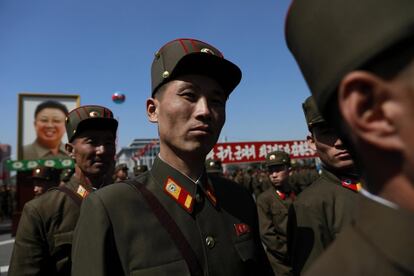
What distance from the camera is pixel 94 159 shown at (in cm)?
271

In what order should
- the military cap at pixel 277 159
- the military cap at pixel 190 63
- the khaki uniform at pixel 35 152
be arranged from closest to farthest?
the military cap at pixel 190 63, the military cap at pixel 277 159, the khaki uniform at pixel 35 152

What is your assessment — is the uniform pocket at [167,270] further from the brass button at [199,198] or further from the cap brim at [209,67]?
the cap brim at [209,67]

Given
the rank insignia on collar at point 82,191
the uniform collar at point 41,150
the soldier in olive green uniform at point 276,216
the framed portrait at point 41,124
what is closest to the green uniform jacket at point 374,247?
the rank insignia on collar at point 82,191

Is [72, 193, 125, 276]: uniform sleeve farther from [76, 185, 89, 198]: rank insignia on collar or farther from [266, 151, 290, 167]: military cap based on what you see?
[266, 151, 290, 167]: military cap

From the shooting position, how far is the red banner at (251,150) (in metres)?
15.0

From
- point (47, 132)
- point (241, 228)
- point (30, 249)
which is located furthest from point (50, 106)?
point (241, 228)

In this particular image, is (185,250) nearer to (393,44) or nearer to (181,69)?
(181,69)

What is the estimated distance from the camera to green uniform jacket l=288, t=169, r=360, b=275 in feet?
6.13

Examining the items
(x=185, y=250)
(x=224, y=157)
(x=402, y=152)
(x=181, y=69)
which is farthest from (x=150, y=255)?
(x=224, y=157)

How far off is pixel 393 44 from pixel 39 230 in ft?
8.02

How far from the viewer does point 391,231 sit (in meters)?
0.61

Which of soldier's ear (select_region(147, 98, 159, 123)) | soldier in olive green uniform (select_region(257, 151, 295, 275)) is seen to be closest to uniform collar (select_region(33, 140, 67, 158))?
soldier in olive green uniform (select_region(257, 151, 295, 275))

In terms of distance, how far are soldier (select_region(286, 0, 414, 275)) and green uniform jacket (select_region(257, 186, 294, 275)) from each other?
358 cm

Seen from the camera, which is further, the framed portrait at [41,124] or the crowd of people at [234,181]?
the framed portrait at [41,124]
